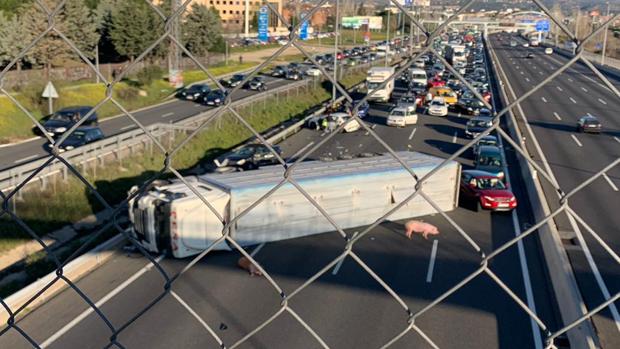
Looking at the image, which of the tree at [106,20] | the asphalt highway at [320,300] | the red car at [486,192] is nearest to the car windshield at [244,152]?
the red car at [486,192]

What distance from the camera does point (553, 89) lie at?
26.5 metres

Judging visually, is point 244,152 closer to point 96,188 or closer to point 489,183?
point 96,188

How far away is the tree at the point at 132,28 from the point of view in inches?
557

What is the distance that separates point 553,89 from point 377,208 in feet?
66.1

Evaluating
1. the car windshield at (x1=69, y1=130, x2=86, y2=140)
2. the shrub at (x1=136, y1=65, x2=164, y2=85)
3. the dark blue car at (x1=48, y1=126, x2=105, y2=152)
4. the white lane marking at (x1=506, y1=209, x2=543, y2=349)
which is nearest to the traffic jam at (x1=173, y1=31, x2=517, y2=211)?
the shrub at (x1=136, y1=65, x2=164, y2=85)

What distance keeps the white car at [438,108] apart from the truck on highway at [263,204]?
37.6 feet

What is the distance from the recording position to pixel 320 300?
6.79 m

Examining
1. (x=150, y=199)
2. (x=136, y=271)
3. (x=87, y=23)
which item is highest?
(x=87, y=23)

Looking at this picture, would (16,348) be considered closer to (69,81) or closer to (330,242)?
(330,242)

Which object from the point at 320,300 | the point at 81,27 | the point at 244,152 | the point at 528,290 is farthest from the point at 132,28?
the point at 528,290

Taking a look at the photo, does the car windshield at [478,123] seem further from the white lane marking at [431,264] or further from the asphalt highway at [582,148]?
the white lane marking at [431,264]

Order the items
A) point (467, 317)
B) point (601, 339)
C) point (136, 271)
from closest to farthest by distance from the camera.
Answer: point (601, 339) < point (467, 317) < point (136, 271)

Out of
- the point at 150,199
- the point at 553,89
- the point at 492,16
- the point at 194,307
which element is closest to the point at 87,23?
the point at 150,199

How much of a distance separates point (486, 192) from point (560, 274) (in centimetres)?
348
